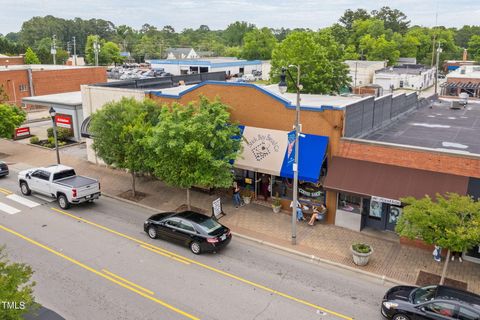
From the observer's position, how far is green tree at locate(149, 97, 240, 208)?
65.6 ft

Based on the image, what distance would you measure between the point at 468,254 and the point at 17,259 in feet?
62.7

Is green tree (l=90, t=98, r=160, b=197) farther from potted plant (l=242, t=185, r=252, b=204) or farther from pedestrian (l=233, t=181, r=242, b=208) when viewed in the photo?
potted plant (l=242, t=185, r=252, b=204)

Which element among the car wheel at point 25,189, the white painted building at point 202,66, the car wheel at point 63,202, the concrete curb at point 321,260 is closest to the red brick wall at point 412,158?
the concrete curb at point 321,260

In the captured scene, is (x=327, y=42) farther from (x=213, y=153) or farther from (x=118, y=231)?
(x=118, y=231)

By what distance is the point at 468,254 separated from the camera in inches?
689

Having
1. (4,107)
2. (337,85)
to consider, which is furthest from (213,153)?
(337,85)

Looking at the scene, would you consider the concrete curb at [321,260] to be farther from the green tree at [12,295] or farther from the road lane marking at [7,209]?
the road lane marking at [7,209]

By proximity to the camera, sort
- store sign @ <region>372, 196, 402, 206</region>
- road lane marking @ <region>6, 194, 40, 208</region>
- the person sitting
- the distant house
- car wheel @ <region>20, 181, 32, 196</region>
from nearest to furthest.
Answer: store sign @ <region>372, 196, 402, 206</region> → the person sitting → road lane marking @ <region>6, 194, 40, 208</region> → car wheel @ <region>20, 181, 32, 196</region> → the distant house

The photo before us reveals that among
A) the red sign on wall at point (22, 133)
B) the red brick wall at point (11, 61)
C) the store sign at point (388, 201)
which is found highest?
the red brick wall at point (11, 61)

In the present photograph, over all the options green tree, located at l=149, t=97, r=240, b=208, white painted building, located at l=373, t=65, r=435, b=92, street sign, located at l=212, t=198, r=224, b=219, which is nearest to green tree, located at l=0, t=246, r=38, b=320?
green tree, located at l=149, t=97, r=240, b=208

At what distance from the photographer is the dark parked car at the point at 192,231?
1759cm

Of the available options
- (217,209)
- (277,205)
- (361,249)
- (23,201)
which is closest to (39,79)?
(23,201)

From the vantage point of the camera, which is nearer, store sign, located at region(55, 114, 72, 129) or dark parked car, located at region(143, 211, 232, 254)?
dark parked car, located at region(143, 211, 232, 254)

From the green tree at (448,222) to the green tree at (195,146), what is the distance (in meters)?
9.34
